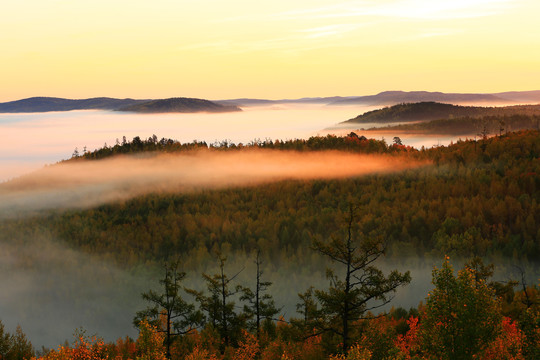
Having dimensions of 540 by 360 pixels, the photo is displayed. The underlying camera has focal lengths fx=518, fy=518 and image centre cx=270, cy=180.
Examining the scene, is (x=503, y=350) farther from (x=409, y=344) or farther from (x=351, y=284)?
(x=409, y=344)

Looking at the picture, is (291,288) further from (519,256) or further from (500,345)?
(500,345)

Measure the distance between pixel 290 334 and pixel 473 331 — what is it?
656 inches

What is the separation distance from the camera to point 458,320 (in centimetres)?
3472

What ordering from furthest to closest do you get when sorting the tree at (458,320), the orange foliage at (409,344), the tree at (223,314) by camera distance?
the tree at (223,314)
the orange foliage at (409,344)
the tree at (458,320)

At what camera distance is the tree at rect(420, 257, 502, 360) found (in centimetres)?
3450

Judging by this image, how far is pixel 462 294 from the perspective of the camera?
35.3 meters

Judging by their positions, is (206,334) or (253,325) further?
(206,334)

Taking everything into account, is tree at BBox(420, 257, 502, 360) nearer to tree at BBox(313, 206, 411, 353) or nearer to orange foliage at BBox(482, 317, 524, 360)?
orange foliage at BBox(482, 317, 524, 360)

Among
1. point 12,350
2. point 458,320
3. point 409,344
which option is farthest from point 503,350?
point 12,350

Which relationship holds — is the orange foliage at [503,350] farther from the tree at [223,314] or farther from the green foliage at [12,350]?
the green foliage at [12,350]

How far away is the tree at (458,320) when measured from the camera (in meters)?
34.5

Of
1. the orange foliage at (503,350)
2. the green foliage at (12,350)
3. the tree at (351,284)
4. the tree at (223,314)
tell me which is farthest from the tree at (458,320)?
the green foliage at (12,350)

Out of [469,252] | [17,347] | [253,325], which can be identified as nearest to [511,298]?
[469,252]

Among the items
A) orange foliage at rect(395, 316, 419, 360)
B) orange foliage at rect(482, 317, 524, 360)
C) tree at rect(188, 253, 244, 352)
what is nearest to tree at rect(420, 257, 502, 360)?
orange foliage at rect(482, 317, 524, 360)
